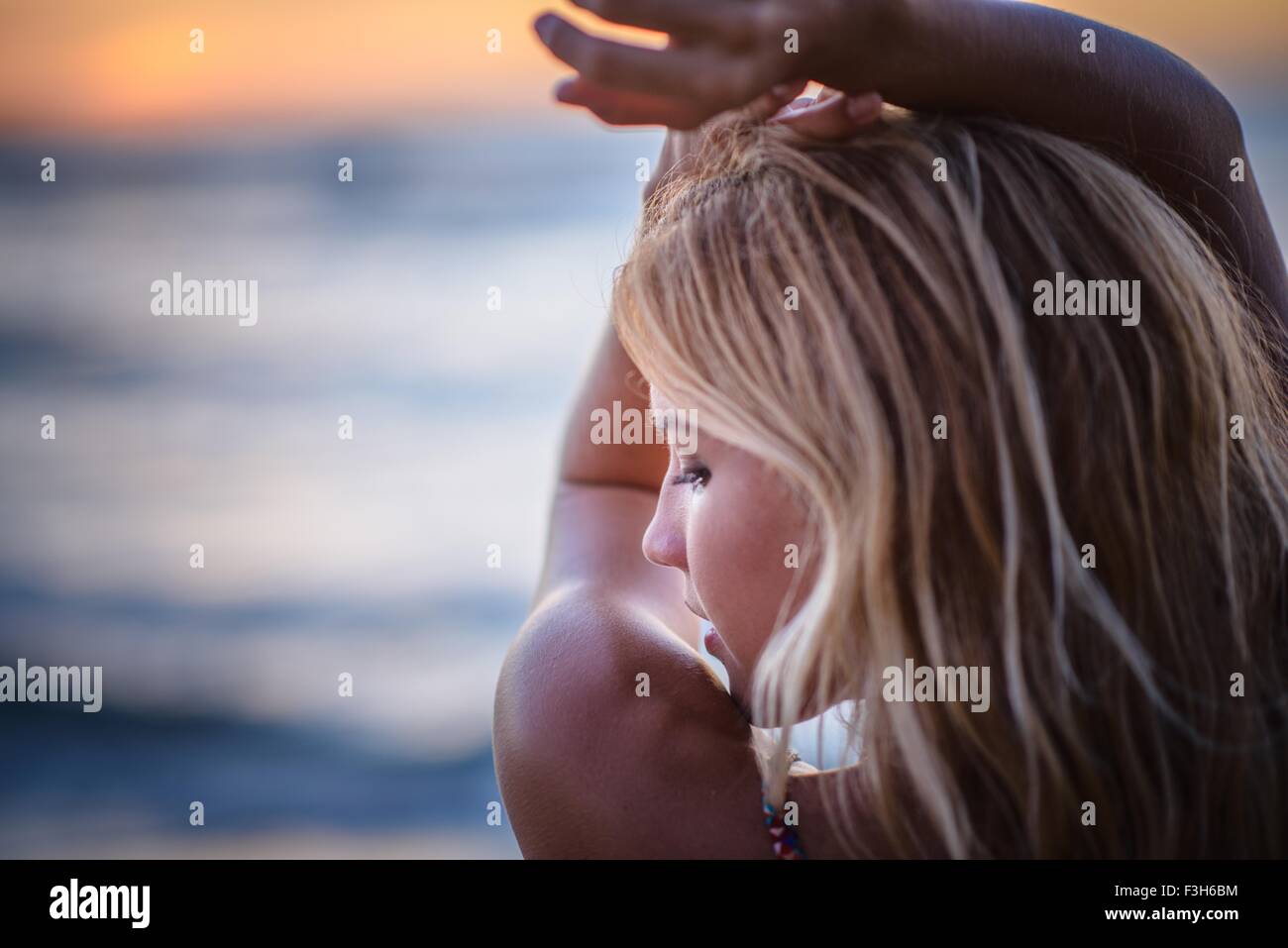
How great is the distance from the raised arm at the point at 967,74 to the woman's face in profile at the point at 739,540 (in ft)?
0.92

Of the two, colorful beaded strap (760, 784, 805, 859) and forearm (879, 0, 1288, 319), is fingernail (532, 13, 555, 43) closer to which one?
forearm (879, 0, 1288, 319)

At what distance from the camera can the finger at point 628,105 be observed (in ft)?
2.58

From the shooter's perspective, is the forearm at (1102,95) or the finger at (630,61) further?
the forearm at (1102,95)

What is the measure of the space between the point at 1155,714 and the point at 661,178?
75 centimetres

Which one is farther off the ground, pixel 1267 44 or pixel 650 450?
pixel 1267 44

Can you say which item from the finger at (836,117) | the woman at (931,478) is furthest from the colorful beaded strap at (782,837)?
the finger at (836,117)

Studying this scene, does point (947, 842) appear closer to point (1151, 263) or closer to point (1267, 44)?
point (1151, 263)

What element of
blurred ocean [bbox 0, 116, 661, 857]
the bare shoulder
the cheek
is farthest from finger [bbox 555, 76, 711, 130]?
blurred ocean [bbox 0, 116, 661, 857]

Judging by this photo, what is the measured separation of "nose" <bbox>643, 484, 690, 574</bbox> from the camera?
1019mm

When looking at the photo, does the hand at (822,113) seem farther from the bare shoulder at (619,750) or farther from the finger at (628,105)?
the bare shoulder at (619,750)

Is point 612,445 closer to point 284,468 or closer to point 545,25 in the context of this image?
point 545,25
